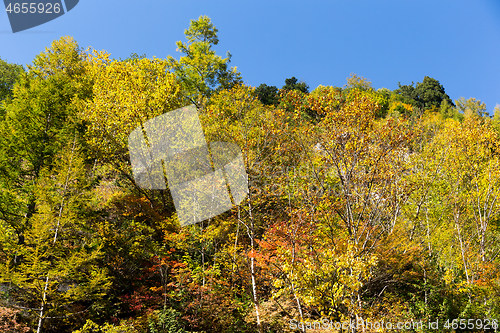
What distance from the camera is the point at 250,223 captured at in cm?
1267

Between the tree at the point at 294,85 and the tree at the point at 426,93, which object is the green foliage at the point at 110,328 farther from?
the tree at the point at 426,93

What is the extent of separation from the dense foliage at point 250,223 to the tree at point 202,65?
7.22 m

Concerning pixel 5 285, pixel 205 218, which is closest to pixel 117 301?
pixel 5 285

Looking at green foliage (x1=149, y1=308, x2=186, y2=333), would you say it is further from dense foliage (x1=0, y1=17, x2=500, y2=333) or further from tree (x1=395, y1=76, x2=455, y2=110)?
tree (x1=395, y1=76, x2=455, y2=110)

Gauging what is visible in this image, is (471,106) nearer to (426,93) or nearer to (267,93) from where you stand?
(426,93)

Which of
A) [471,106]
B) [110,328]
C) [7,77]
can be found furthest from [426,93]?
[7,77]

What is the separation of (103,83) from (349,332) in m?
16.0

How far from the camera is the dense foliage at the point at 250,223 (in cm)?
779

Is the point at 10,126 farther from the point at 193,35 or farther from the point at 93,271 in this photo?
the point at 193,35

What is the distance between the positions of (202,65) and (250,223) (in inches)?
599

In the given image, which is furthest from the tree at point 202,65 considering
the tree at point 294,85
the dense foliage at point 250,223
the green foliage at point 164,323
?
the tree at point 294,85

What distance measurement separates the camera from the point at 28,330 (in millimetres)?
9445

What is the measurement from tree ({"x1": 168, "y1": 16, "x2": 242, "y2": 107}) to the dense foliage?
23.7 ft

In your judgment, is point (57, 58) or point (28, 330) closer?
point (28, 330)
